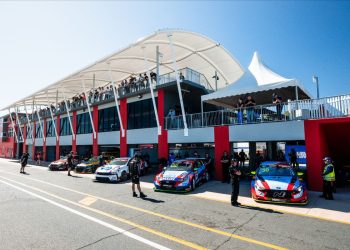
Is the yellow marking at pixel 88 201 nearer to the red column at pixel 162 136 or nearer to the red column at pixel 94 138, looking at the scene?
the red column at pixel 162 136

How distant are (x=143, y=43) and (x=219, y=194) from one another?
40.5ft

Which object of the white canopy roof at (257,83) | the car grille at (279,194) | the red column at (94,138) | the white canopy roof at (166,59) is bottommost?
the car grille at (279,194)

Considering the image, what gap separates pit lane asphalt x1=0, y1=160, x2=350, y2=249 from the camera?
4867 millimetres

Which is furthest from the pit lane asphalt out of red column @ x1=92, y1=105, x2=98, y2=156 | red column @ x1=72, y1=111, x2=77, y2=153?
red column @ x1=72, y1=111, x2=77, y2=153

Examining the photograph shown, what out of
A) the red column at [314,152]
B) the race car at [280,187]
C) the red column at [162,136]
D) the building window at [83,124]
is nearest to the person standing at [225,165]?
the race car at [280,187]

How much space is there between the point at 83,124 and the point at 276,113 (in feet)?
74.1

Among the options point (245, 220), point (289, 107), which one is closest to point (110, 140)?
point (289, 107)

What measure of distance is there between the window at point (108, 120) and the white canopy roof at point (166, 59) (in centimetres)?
397

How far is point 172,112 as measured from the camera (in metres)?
18.1

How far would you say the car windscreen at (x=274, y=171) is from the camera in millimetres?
8996

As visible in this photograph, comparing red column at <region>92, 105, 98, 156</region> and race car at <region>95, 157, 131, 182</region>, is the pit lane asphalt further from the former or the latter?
red column at <region>92, 105, 98, 156</region>

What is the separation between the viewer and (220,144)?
14078 mm

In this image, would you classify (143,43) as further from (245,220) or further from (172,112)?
(245,220)

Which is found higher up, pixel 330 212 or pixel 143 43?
pixel 143 43
